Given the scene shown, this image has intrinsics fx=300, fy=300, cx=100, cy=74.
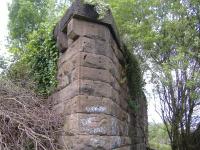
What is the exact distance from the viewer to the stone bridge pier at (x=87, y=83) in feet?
10.9

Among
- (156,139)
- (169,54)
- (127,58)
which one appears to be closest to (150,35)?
(169,54)

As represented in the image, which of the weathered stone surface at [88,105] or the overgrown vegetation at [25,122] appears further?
the weathered stone surface at [88,105]

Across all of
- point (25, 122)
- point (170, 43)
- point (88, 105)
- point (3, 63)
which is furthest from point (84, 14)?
point (170, 43)

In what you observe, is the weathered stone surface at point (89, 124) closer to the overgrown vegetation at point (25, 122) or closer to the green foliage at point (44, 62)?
the overgrown vegetation at point (25, 122)

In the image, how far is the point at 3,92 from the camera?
12.4 feet

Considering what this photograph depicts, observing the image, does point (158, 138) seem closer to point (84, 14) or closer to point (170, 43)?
point (170, 43)

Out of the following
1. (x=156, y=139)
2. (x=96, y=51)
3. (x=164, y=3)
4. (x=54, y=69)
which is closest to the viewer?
(x=96, y=51)

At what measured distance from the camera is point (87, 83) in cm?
343

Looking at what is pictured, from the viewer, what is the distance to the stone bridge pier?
10.9ft

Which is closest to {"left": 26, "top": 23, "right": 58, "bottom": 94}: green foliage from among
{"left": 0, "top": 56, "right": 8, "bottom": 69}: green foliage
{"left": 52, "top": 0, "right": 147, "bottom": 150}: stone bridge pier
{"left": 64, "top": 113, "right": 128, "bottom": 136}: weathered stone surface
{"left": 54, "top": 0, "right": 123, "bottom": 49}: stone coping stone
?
{"left": 52, "top": 0, "right": 147, "bottom": 150}: stone bridge pier

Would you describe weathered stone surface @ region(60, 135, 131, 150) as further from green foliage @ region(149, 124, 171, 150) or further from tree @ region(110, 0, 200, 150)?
green foliage @ region(149, 124, 171, 150)

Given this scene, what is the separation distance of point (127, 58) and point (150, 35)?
6.78 feet

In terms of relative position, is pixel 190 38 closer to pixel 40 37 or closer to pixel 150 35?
pixel 150 35

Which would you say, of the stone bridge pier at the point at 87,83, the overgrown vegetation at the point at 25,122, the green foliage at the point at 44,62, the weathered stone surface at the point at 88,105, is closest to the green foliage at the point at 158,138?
the green foliage at the point at 44,62
